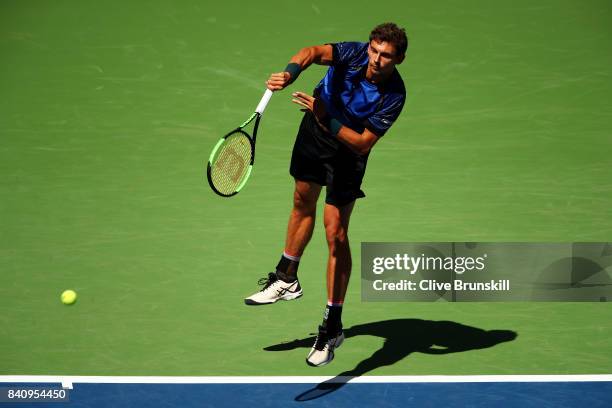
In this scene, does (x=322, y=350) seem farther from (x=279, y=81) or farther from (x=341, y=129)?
(x=279, y=81)

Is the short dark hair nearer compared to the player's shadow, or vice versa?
the short dark hair

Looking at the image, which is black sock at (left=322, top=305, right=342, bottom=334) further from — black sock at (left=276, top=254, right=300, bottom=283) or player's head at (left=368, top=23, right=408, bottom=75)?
player's head at (left=368, top=23, right=408, bottom=75)

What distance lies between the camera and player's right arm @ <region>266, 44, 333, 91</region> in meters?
8.02

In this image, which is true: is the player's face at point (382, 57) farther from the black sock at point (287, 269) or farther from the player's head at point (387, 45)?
the black sock at point (287, 269)

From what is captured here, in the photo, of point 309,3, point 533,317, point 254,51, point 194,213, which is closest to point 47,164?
point 194,213

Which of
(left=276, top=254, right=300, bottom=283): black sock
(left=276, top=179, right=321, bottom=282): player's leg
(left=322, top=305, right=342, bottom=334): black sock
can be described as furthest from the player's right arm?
(left=322, top=305, right=342, bottom=334): black sock

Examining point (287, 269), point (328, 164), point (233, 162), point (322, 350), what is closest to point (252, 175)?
point (287, 269)

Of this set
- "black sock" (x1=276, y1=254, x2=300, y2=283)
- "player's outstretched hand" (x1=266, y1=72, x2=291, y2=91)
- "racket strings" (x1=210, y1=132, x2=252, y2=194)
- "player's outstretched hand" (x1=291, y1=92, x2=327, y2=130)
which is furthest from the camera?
"black sock" (x1=276, y1=254, x2=300, y2=283)

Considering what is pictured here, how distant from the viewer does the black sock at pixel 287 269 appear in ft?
31.3

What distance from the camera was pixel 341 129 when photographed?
28.0 ft

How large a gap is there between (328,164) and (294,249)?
0.91 meters

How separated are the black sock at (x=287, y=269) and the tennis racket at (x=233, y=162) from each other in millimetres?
1077

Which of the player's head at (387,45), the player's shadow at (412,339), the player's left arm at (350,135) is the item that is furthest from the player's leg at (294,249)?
the player's head at (387,45)

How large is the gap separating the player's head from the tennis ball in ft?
11.2
